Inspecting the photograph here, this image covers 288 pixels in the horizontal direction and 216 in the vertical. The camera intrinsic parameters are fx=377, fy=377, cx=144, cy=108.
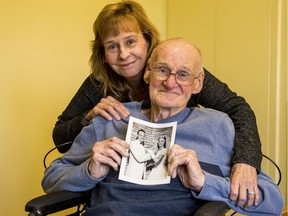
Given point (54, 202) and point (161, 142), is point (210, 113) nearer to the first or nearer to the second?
point (161, 142)

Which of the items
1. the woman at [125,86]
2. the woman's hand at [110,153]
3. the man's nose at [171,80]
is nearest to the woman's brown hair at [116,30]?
the woman at [125,86]

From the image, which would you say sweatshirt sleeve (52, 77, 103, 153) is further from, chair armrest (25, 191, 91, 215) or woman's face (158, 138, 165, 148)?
woman's face (158, 138, 165, 148)

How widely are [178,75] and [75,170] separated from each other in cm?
47

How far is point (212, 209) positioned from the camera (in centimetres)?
99

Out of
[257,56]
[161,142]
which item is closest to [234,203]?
[161,142]

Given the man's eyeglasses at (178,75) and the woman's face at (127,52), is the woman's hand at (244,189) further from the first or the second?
the woman's face at (127,52)

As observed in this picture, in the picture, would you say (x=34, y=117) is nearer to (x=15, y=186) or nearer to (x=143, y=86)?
(x=15, y=186)

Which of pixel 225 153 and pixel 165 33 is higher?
pixel 165 33

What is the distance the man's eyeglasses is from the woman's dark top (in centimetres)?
22

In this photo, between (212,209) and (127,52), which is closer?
(212,209)

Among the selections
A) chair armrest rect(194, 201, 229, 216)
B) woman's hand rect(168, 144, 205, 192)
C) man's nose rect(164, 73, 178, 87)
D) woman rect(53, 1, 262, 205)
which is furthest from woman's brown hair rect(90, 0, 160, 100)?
chair armrest rect(194, 201, 229, 216)

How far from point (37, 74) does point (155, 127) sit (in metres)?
1.17

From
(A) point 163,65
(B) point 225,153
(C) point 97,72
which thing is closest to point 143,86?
(C) point 97,72

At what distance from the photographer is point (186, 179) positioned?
3.74 ft
